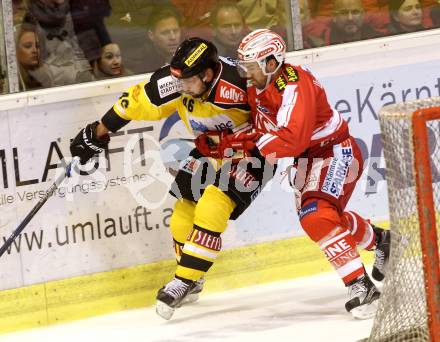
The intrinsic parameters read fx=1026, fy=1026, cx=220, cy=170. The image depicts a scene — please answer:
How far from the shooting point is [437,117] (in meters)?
3.54

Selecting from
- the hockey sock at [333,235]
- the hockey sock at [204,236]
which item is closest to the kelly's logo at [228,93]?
the hockey sock at [204,236]

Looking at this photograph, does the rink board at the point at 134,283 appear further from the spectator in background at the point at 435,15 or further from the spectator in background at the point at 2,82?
the spectator in background at the point at 435,15

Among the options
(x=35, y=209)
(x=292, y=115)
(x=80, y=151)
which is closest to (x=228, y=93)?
(x=292, y=115)

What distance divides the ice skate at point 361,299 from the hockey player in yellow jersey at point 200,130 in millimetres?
625

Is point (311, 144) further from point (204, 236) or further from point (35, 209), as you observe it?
point (35, 209)

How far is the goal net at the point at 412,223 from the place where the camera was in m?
3.53

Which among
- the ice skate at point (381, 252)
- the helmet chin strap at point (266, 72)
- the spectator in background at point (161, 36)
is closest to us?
the helmet chin strap at point (266, 72)

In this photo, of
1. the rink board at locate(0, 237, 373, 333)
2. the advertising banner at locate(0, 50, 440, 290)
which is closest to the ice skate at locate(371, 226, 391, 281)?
the rink board at locate(0, 237, 373, 333)

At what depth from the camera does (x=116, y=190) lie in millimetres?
4965

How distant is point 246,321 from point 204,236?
444 mm

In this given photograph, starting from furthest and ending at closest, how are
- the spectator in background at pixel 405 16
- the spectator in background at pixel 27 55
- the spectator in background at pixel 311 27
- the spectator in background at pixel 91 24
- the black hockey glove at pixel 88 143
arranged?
the spectator in background at pixel 405 16, the spectator in background at pixel 311 27, the spectator in background at pixel 91 24, the spectator in background at pixel 27 55, the black hockey glove at pixel 88 143

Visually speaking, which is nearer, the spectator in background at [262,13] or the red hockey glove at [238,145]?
the red hockey glove at [238,145]

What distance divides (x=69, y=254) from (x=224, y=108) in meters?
1.08

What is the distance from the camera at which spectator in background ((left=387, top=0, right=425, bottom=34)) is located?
5414 mm
